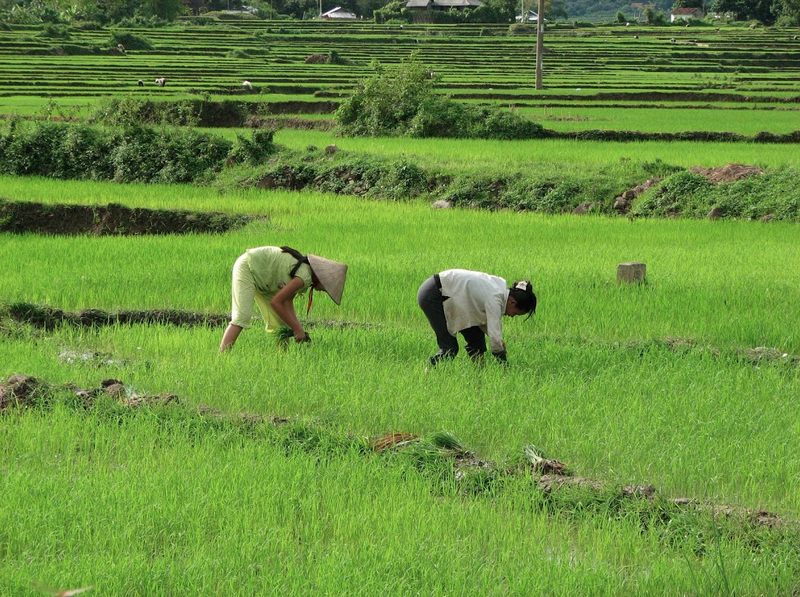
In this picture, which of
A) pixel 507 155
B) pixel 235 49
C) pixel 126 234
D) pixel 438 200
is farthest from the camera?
pixel 235 49

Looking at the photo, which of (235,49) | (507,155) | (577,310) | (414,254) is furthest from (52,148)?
(235,49)

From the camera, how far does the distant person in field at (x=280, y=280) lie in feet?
19.9

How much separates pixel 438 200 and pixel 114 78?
63.1 feet

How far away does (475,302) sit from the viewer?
5539 millimetres

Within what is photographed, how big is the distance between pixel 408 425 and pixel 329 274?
1.39 m

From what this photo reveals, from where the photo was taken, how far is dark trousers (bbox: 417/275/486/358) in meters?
5.68

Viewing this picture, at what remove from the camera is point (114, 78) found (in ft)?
100

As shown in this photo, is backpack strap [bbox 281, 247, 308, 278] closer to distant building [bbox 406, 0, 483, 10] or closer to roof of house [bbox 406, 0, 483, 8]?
distant building [bbox 406, 0, 483, 10]

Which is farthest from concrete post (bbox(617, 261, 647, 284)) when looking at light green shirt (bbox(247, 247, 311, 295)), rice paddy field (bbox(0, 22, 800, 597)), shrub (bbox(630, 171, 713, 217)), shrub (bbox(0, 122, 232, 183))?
shrub (bbox(0, 122, 232, 183))

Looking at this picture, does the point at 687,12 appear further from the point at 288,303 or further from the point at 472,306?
the point at 472,306

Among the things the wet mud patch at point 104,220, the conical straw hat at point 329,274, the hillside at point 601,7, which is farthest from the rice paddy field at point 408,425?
the hillside at point 601,7

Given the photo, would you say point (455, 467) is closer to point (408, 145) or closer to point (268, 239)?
point (268, 239)

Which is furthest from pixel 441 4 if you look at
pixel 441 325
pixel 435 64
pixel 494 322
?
pixel 494 322

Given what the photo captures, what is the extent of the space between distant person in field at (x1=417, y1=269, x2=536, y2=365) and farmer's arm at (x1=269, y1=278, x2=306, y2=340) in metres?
0.80
